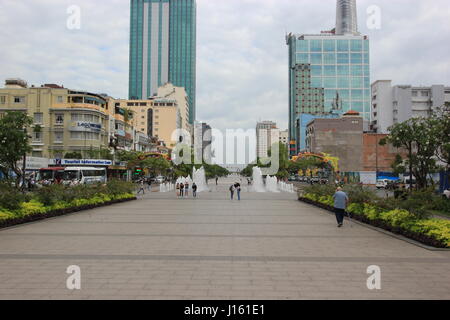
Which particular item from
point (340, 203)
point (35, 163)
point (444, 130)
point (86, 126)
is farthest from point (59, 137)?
point (340, 203)

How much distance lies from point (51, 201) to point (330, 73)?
133 m

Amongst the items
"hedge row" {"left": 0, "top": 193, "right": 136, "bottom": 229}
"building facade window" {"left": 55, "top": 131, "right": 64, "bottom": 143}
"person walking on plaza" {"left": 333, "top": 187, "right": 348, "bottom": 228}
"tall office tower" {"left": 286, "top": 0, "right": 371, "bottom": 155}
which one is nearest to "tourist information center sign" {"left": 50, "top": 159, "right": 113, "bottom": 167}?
"building facade window" {"left": 55, "top": 131, "right": 64, "bottom": 143}

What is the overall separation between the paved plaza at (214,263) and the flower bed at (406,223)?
58 centimetres

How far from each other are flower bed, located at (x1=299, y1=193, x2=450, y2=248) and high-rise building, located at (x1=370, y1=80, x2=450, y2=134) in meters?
86.4

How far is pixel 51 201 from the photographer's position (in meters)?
18.3

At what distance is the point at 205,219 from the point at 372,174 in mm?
52629

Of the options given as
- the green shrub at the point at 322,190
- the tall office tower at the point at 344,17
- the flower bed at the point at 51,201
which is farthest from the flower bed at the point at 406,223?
the tall office tower at the point at 344,17

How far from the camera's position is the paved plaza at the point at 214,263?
20.9 ft

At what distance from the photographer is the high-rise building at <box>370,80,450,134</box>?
93750 mm

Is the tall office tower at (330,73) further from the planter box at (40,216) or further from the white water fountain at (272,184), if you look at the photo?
the planter box at (40,216)

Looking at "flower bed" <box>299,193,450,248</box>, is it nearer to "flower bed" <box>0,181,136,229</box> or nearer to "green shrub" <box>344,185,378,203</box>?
"green shrub" <box>344,185,378,203</box>

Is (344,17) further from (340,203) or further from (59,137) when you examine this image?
(340,203)

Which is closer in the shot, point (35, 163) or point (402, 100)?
point (35, 163)
